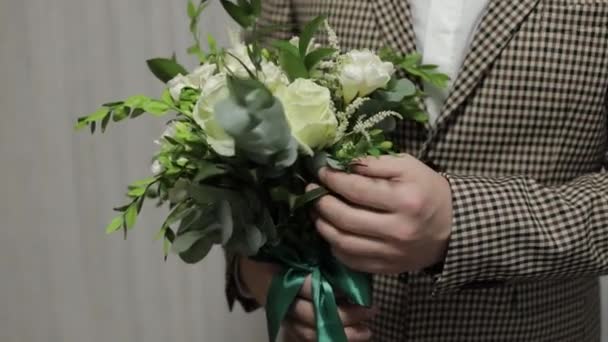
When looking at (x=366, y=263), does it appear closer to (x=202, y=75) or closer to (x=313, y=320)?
(x=313, y=320)

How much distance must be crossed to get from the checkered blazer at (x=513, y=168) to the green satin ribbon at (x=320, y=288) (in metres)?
0.09

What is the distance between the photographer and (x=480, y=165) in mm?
824

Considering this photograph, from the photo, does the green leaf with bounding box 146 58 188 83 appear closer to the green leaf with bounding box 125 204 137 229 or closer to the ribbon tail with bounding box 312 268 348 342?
the green leaf with bounding box 125 204 137 229

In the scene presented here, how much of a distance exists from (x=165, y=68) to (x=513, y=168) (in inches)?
16.1

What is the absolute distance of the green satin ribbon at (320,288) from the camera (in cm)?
70

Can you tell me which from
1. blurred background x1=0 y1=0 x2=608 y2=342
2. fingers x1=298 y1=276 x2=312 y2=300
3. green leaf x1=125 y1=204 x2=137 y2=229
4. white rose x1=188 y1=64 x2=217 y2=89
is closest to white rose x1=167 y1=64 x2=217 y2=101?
white rose x1=188 y1=64 x2=217 y2=89

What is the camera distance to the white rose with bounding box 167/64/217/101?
2.27 ft

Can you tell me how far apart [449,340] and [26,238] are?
95 cm

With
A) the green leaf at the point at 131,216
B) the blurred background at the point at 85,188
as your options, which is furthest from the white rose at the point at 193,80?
the blurred background at the point at 85,188

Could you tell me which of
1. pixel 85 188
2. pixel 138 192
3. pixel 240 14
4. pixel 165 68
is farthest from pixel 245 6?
pixel 85 188

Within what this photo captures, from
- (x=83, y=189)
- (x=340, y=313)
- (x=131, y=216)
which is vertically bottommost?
(x=83, y=189)

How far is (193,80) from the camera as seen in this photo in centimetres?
70

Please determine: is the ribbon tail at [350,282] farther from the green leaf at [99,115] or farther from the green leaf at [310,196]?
the green leaf at [99,115]

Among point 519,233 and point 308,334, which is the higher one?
point 519,233
